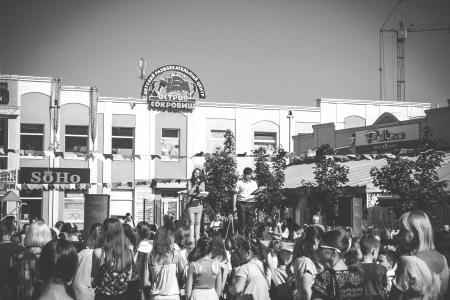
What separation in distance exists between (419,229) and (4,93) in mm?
38560

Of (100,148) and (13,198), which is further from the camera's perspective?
(100,148)

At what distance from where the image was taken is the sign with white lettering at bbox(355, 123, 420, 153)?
33.6 meters

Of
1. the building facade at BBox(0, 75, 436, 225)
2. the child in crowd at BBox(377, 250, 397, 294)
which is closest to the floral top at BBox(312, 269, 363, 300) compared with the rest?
the child in crowd at BBox(377, 250, 397, 294)

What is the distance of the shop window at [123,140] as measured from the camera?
147 feet

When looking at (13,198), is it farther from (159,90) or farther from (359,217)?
(159,90)

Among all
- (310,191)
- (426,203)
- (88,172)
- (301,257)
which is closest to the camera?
(301,257)

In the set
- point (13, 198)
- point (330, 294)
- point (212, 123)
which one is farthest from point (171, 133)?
point (330, 294)

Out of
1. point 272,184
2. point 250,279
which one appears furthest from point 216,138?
point 250,279

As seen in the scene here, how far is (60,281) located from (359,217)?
18.5 m

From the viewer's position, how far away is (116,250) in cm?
790

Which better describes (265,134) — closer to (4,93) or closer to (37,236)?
(4,93)

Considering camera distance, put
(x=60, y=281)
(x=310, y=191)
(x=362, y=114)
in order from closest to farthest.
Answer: (x=60, y=281) < (x=310, y=191) < (x=362, y=114)

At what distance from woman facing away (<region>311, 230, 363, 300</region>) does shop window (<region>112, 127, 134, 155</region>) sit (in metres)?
38.3

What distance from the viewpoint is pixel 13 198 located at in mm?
28844
